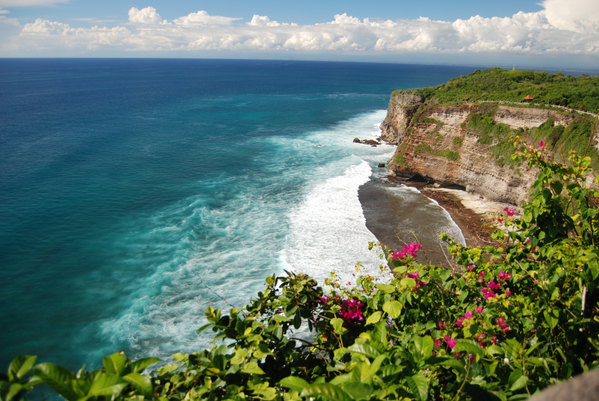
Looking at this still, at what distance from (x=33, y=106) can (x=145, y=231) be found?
6734 cm

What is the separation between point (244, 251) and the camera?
24.1 metres

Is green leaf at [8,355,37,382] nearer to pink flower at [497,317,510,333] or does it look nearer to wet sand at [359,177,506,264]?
pink flower at [497,317,510,333]

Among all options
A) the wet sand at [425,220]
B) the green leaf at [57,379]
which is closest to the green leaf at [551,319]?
the green leaf at [57,379]

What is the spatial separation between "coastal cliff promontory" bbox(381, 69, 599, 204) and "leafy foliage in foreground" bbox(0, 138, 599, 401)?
25296 mm

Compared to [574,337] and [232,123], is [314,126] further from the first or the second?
[574,337]

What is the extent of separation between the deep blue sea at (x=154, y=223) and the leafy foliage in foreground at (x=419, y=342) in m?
5.47

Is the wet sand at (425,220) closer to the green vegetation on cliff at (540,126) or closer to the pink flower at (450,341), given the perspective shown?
the green vegetation on cliff at (540,126)

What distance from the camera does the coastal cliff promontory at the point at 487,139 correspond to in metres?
28.3

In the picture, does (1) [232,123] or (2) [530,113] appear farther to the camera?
(1) [232,123]

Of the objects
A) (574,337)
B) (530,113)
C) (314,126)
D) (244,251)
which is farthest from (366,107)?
(574,337)

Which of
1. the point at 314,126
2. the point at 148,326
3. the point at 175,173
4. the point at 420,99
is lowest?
the point at 148,326

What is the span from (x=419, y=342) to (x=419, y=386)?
51 centimetres

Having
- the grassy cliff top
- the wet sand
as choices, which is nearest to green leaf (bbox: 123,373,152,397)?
the wet sand

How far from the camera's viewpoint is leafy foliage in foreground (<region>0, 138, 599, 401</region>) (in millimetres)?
2680
